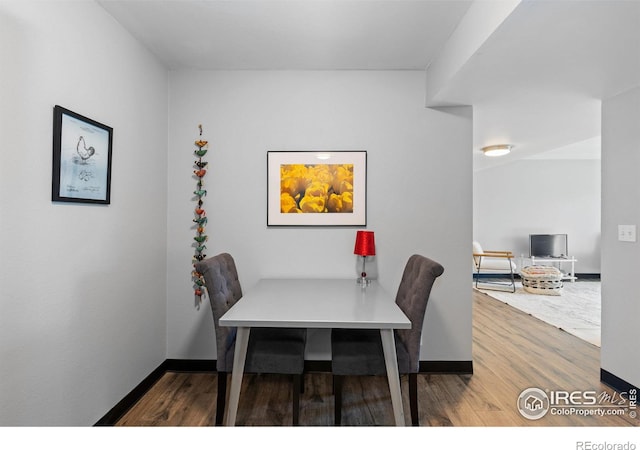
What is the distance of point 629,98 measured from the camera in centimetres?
245

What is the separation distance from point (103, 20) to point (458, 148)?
2542 mm

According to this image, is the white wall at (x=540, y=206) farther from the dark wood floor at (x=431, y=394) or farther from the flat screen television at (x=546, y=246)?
the dark wood floor at (x=431, y=394)

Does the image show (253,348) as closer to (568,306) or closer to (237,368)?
(237,368)

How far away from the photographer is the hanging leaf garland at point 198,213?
2.82m

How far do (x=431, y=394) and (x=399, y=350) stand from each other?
0.73 meters

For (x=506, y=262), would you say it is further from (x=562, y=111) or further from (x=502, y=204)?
(x=562, y=111)

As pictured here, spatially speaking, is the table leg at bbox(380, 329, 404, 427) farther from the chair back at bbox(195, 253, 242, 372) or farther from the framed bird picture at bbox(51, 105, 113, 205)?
the framed bird picture at bbox(51, 105, 113, 205)

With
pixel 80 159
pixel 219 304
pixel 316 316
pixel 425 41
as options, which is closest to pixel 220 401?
pixel 219 304

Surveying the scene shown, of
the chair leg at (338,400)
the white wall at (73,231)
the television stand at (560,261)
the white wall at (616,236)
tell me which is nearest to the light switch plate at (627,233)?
the white wall at (616,236)

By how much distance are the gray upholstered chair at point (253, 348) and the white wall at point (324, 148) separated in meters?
0.77

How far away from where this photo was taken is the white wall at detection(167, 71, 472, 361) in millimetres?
2834

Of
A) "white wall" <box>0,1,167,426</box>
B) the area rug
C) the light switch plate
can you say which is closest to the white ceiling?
"white wall" <box>0,1,167,426</box>

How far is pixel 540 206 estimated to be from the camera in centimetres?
737

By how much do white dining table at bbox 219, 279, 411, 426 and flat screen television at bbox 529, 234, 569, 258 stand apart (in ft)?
19.8
